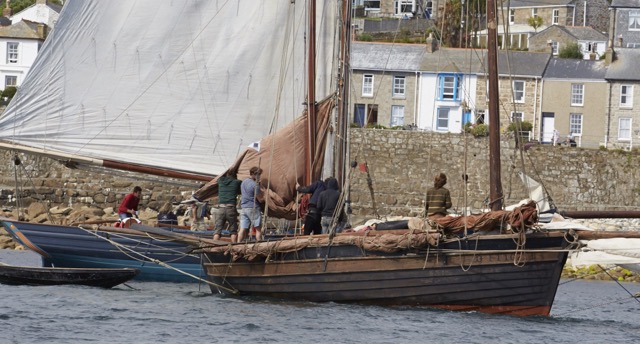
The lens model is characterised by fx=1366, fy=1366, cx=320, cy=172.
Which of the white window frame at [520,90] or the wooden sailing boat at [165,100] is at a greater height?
the white window frame at [520,90]

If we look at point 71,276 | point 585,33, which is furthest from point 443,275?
point 585,33

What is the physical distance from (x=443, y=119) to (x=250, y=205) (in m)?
37.8

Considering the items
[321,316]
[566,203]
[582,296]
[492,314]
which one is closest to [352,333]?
[321,316]

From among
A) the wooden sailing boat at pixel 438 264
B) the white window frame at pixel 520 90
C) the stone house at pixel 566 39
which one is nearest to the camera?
the wooden sailing boat at pixel 438 264

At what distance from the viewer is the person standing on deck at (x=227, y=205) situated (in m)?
22.9

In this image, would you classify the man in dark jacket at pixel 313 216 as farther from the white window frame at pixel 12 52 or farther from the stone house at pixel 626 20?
the stone house at pixel 626 20

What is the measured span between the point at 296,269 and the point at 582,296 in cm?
1003

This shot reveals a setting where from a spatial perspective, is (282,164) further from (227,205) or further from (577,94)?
(577,94)

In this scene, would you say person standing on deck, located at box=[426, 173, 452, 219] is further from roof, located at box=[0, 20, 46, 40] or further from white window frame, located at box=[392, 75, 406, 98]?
roof, located at box=[0, 20, 46, 40]

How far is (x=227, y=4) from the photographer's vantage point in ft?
82.7

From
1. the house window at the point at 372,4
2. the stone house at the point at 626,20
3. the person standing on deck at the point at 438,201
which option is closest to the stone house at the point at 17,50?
the house window at the point at 372,4

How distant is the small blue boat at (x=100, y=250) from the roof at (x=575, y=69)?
36.9 m

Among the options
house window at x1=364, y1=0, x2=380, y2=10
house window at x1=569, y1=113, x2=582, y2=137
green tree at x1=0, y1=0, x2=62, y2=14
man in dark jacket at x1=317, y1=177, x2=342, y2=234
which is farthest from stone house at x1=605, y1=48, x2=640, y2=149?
man in dark jacket at x1=317, y1=177, x2=342, y2=234

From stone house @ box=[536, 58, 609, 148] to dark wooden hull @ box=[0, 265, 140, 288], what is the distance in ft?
125
